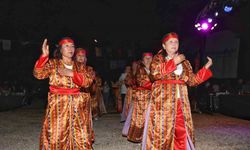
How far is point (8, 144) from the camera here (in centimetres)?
682

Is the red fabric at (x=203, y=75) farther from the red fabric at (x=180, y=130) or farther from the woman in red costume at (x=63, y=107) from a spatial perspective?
the woman in red costume at (x=63, y=107)

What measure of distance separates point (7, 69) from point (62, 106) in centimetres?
2242

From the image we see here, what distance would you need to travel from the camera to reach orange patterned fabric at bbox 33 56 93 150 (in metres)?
4.43

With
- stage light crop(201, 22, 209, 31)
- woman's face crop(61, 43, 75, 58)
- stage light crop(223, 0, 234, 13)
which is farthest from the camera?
stage light crop(201, 22, 209, 31)

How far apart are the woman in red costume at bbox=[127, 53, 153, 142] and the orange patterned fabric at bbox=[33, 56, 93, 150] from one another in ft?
7.83

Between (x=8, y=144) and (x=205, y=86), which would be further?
(x=205, y=86)

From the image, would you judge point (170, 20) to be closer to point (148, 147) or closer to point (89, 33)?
point (89, 33)

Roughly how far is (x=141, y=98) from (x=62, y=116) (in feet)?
9.01

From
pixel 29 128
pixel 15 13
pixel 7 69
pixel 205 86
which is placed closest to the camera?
pixel 29 128

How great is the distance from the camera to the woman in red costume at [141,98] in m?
6.86

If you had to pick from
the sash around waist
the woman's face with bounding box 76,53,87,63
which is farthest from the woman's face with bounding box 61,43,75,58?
the woman's face with bounding box 76,53,87,63

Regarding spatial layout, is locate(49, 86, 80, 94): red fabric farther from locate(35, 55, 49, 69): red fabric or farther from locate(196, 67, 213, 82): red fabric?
locate(196, 67, 213, 82): red fabric

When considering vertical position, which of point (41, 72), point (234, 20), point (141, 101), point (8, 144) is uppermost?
point (234, 20)

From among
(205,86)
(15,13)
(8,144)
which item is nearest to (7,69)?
(15,13)
